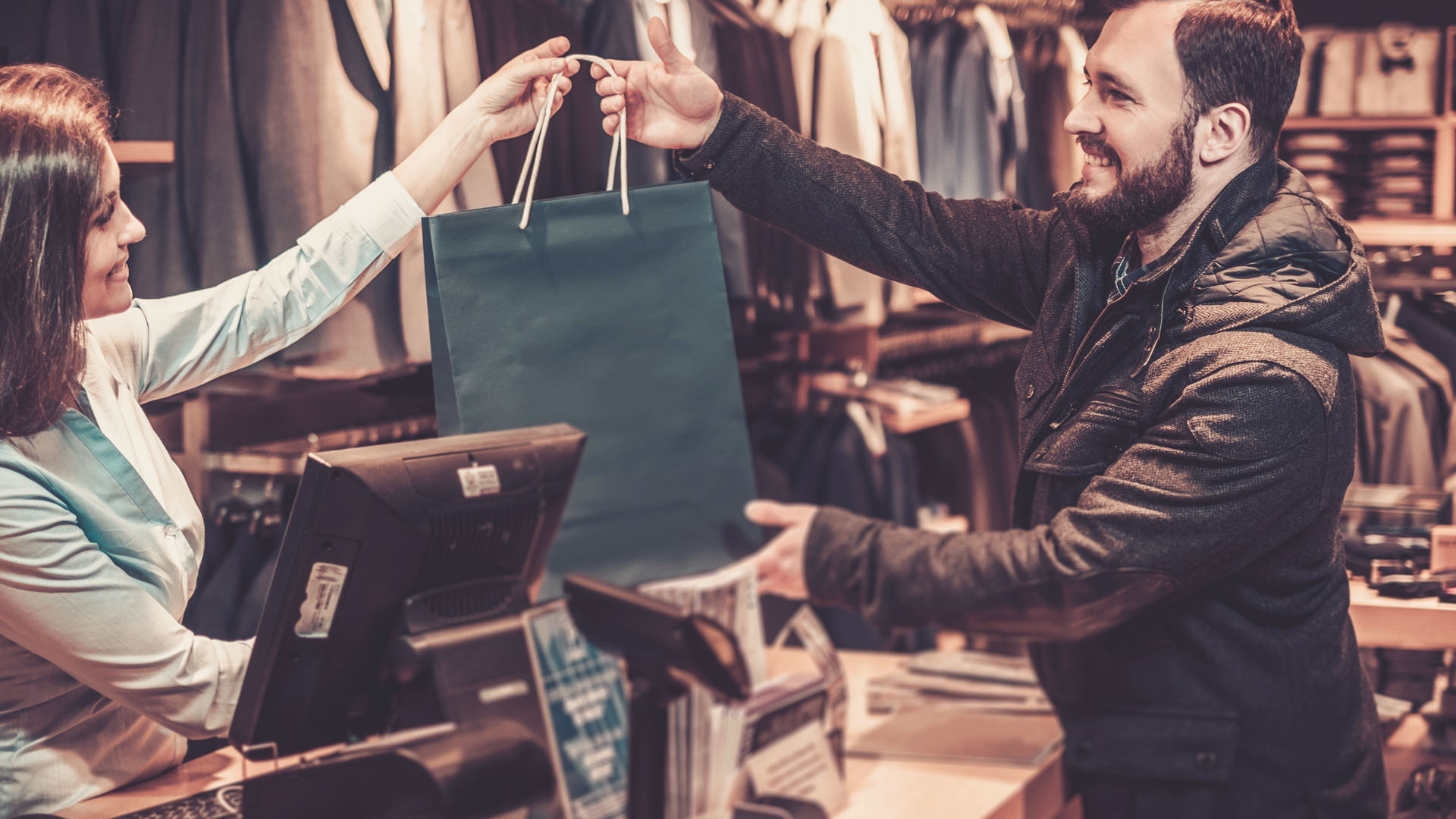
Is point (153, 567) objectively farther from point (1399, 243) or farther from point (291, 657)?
point (1399, 243)

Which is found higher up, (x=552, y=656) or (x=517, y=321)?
(x=517, y=321)

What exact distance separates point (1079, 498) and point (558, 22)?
1335mm

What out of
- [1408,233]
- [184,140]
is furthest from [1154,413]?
[1408,233]

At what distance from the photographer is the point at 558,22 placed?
226 cm

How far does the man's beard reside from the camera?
5.03 feet

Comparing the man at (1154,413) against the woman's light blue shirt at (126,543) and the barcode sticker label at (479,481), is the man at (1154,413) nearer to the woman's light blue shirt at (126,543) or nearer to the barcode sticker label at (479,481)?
the barcode sticker label at (479,481)

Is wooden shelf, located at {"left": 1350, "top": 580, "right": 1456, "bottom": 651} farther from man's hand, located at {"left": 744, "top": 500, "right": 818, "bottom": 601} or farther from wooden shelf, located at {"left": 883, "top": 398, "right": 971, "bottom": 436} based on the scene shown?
wooden shelf, located at {"left": 883, "top": 398, "right": 971, "bottom": 436}

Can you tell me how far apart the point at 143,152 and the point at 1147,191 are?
1.22 meters

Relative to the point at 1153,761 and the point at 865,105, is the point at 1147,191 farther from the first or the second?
the point at 865,105

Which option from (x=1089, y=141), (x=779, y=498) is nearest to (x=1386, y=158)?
(x=779, y=498)

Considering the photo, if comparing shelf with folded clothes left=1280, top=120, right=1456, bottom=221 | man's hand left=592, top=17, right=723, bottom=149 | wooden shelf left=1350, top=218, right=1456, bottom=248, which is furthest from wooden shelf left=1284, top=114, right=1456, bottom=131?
man's hand left=592, top=17, right=723, bottom=149

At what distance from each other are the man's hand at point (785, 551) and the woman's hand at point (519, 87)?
0.59 metres

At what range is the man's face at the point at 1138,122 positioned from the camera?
153cm

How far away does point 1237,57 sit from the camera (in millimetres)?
1511
